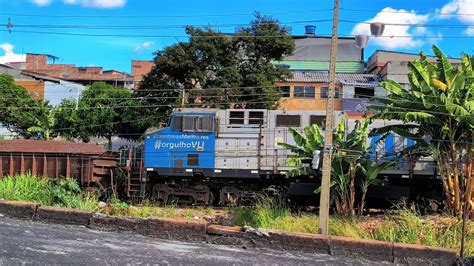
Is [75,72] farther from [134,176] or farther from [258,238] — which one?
[258,238]

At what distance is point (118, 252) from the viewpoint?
6719mm

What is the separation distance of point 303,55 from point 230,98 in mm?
25576

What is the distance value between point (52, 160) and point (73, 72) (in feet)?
177

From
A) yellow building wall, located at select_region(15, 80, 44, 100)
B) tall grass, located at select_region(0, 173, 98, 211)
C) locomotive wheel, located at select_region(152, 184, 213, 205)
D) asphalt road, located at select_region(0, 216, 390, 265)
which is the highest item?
yellow building wall, located at select_region(15, 80, 44, 100)

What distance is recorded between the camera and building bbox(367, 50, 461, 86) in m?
41.7

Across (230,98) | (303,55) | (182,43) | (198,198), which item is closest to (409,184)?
(198,198)

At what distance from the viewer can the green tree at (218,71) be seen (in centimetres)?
3186

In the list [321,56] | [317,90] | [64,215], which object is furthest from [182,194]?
[321,56]

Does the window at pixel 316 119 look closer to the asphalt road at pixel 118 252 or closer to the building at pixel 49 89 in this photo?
the asphalt road at pixel 118 252

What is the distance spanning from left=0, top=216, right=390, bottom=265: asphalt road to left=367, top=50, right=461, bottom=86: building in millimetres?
36706

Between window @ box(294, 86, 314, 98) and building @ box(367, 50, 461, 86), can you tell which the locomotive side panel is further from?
building @ box(367, 50, 461, 86)

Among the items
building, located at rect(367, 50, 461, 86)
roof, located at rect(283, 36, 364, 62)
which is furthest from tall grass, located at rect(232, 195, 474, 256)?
roof, located at rect(283, 36, 364, 62)

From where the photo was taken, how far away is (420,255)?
22.5 ft

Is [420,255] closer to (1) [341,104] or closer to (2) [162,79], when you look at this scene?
Answer: (2) [162,79]
